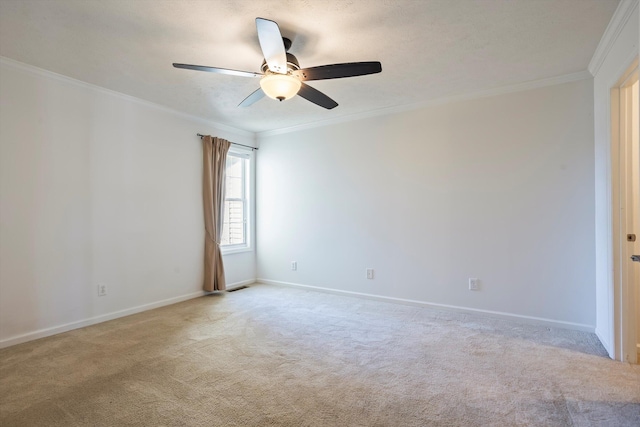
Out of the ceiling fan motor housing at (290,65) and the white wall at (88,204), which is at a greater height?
the ceiling fan motor housing at (290,65)

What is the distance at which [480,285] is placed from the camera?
12.1 ft

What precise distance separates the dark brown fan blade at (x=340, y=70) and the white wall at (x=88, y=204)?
2.52m

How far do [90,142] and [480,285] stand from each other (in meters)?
4.53

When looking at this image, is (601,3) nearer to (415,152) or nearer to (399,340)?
(415,152)

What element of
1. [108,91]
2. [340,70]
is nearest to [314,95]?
[340,70]

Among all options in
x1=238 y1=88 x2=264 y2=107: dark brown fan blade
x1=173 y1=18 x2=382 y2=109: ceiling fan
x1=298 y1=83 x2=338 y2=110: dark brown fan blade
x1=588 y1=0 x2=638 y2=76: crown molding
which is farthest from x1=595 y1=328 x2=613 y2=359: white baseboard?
x1=238 y1=88 x2=264 y2=107: dark brown fan blade

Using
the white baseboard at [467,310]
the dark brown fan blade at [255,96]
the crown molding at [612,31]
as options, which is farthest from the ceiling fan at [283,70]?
the white baseboard at [467,310]

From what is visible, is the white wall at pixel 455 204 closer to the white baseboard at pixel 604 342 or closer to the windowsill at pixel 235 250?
the white baseboard at pixel 604 342

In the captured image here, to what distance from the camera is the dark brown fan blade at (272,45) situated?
1893 millimetres

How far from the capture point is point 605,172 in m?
2.71

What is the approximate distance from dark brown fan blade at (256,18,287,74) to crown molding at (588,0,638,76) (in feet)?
7.19

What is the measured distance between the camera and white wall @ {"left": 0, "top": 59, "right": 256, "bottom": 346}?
2963 millimetres

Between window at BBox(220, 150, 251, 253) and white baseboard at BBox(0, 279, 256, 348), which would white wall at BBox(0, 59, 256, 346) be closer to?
white baseboard at BBox(0, 279, 256, 348)

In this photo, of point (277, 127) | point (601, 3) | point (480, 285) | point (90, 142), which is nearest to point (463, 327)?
point (480, 285)
